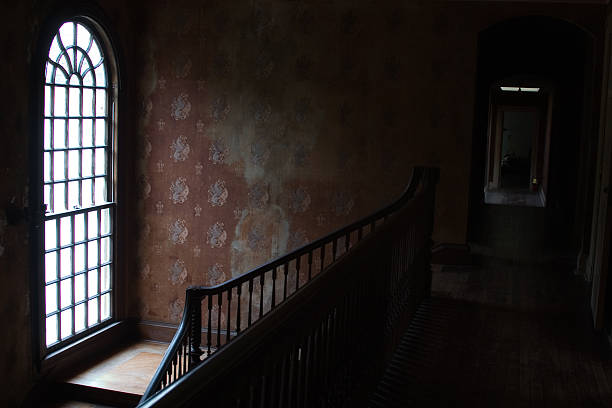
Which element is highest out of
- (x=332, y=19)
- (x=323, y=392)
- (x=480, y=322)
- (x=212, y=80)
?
(x=332, y=19)

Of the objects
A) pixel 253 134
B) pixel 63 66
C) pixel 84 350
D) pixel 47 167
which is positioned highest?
pixel 63 66

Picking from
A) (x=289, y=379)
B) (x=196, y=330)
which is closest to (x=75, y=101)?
(x=196, y=330)

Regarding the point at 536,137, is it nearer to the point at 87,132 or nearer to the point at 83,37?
the point at 87,132

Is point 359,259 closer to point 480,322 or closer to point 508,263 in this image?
point 480,322

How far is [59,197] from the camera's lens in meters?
7.10

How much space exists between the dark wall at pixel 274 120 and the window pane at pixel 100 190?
420 millimetres

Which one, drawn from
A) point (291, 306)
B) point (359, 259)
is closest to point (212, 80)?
point (359, 259)

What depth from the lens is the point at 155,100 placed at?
8.16 meters

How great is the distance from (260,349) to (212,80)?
666 cm

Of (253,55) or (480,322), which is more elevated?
(253,55)

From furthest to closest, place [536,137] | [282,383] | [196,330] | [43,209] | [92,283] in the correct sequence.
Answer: [536,137] → [92,283] → [43,209] → [196,330] → [282,383]

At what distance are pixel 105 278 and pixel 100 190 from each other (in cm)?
110

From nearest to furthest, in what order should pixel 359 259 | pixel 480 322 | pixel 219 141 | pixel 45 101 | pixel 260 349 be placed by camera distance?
1. pixel 260 349
2. pixel 359 259
3. pixel 480 322
4. pixel 45 101
5. pixel 219 141

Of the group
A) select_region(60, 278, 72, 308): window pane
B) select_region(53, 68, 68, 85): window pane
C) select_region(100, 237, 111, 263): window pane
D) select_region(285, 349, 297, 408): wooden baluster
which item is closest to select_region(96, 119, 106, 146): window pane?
select_region(53, 68, 68, 85): window pane
